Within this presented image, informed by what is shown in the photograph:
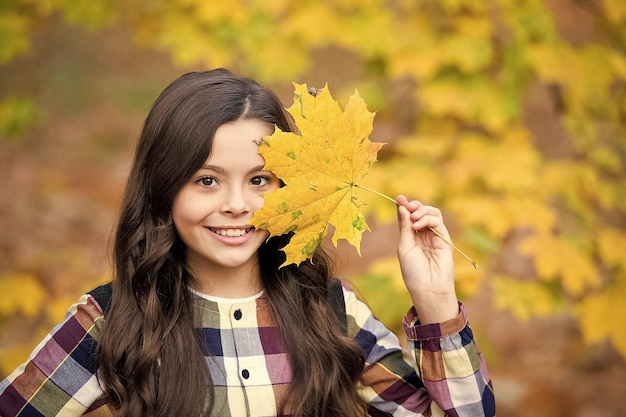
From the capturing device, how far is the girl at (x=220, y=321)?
1.73 m

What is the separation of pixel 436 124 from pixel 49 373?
228 centimetres

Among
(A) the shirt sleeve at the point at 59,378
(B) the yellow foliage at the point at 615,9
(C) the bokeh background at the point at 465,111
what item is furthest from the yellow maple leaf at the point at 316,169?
(B) the yellow foliage at the point at 615,9

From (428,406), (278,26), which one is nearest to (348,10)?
(278,26)

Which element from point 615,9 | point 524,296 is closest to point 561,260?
point 524,296

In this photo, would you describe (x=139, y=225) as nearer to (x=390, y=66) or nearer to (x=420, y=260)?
(x=420, y=260)

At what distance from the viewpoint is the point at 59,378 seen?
170cm

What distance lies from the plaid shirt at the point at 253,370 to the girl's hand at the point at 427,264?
4 cm

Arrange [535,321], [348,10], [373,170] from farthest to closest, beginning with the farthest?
[535,321] → [348,10] → [373,170]

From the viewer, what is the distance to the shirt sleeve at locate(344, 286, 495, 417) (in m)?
1.75

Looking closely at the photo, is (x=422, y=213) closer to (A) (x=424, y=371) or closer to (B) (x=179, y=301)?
(A) (x=424, y=371)

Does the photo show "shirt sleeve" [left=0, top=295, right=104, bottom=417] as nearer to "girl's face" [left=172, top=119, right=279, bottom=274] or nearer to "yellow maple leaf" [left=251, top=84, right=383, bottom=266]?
"girl's face" [left=172, top=119, right=279, bottom=274]

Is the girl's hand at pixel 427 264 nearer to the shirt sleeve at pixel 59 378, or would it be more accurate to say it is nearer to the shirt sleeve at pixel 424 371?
A: the shirt sleeve at pixel 424 371

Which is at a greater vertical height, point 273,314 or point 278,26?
point 278,26

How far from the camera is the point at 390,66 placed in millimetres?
3334
